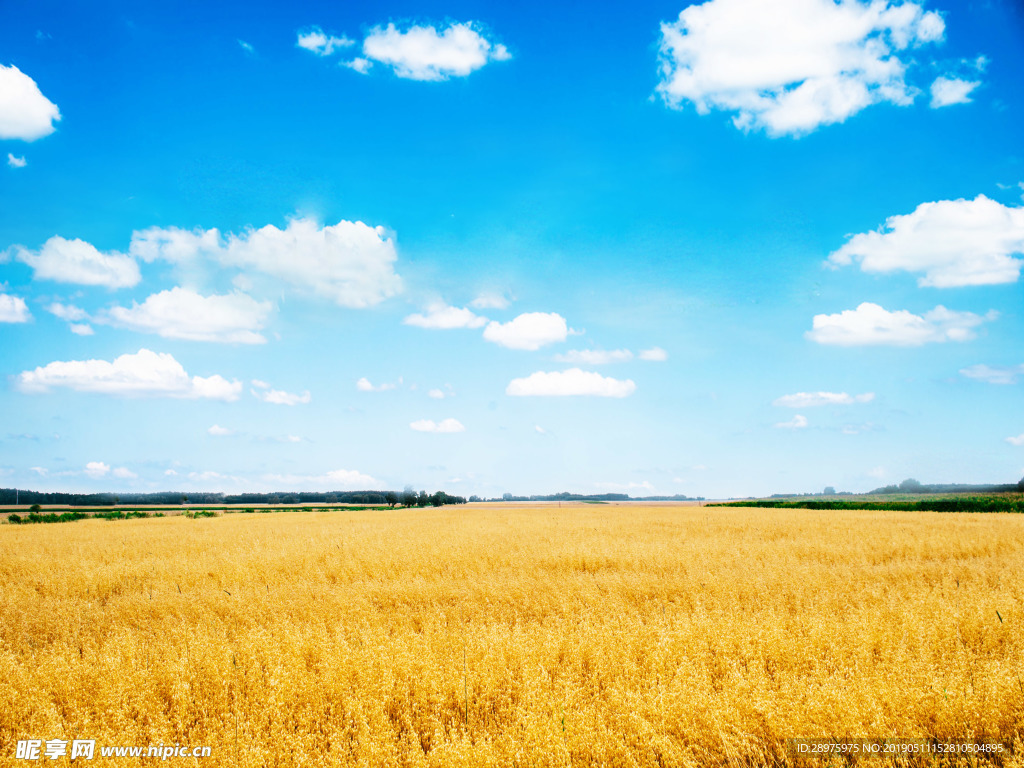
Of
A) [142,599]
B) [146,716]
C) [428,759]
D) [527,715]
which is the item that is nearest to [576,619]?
[527,715]

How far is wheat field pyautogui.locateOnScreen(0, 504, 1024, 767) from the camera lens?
15.0 feet

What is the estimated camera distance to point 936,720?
4.70m

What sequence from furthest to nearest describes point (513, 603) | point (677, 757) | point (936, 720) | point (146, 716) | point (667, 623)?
point (513, 603) → point (667, 623) → point (146, 716) → point (936, 720) → point (677, 757)

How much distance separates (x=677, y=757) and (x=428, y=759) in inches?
81.2

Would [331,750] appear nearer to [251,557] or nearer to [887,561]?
[251,557]

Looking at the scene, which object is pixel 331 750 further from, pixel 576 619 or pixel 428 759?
pixel 576 619

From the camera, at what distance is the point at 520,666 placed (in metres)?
6.04

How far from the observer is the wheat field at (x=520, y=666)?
4.58 metres

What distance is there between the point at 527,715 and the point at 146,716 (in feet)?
12.5

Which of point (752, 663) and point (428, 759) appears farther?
point (752, 663)

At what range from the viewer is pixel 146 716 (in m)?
5.22

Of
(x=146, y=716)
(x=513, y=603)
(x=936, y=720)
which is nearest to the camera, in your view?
(x=936, y=720)

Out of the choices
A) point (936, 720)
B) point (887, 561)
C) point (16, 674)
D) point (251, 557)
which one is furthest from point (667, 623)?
point (251, 557)

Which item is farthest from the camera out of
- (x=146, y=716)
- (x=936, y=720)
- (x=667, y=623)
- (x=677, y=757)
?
(x=667, y=623)
